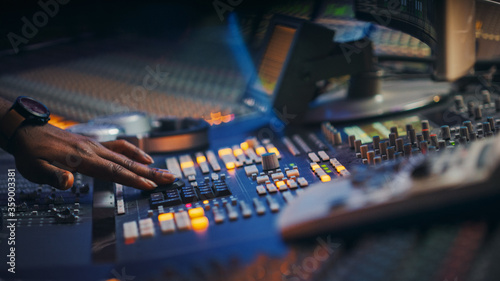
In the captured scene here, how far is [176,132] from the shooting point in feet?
5.72

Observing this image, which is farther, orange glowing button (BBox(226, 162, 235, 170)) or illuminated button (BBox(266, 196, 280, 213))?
orange glowing button (BBox(226, 162, 235, 170))

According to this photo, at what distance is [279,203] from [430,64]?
4.50ft

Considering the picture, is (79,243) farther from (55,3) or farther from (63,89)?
(55,3)

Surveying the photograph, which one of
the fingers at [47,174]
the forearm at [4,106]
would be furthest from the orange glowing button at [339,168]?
the forearm at [4,106]

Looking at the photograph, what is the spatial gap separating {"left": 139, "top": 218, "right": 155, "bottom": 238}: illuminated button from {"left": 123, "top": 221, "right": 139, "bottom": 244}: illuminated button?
13 mm

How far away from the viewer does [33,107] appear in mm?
1494

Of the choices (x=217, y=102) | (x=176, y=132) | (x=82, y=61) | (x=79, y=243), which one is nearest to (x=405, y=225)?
(x=79, y=243)

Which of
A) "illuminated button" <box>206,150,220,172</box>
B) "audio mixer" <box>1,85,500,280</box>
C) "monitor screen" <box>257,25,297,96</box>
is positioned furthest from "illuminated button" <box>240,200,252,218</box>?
"monitor screen" <box>257,25,297,96</box>

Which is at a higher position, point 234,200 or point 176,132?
point 176,132

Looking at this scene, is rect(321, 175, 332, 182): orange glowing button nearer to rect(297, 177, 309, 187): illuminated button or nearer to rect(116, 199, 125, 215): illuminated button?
rect(297, 177, 309, 187): illuminated button

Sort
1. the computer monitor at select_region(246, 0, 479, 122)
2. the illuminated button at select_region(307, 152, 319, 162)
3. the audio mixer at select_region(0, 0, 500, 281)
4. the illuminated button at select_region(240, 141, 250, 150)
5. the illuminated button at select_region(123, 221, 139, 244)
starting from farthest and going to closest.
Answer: the computer monitor at select_region(246, 0, 479, 122)
the illuminated button at select_region(240, 141, 250, 150)
the illuminated button at select_region(307, 152, 319, 162)
the illuminated button at select_region(123, 221, 139, 244)
the audio mixer at select_region(0, 0, 500, 281)

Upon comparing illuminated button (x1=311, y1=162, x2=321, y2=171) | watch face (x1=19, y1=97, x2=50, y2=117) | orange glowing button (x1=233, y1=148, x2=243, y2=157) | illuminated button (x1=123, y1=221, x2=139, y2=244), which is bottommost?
illuminated button (x1=123, y1=221, x2=139, y2=244)

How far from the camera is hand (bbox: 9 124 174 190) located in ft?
4.49

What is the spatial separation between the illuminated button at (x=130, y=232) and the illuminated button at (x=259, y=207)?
0.89 ft
